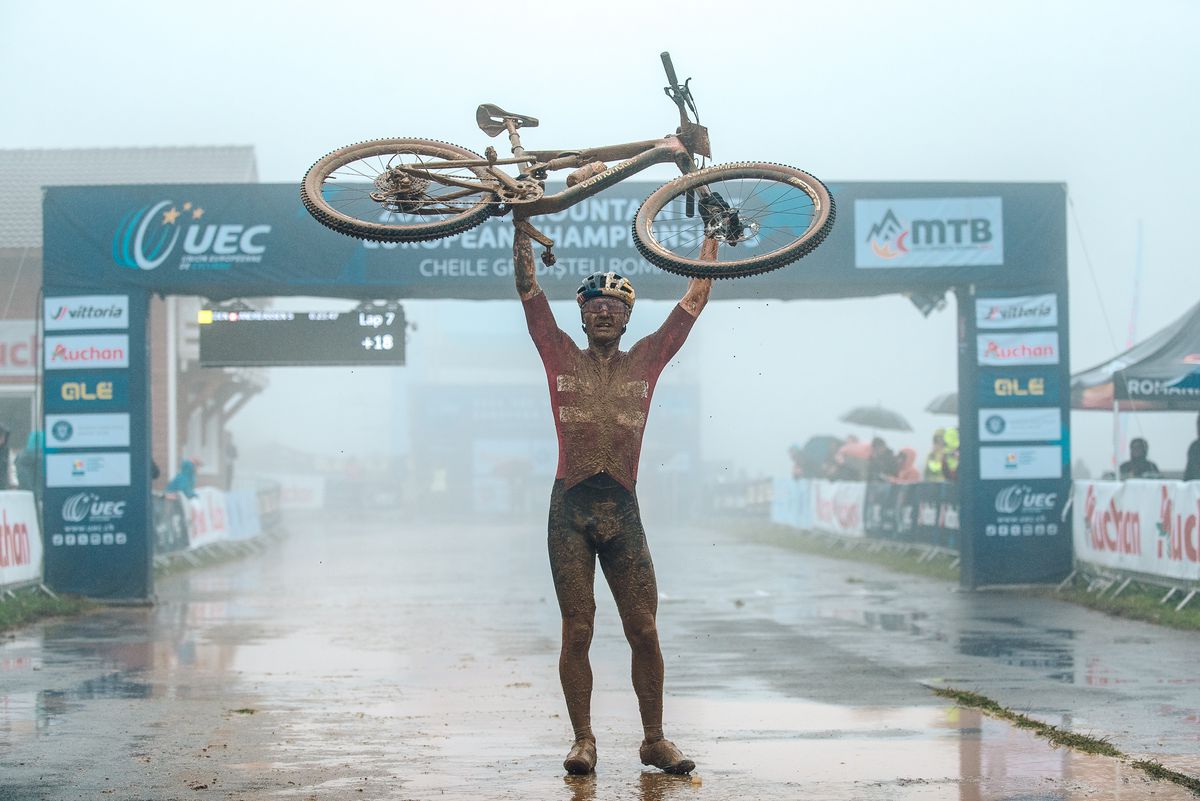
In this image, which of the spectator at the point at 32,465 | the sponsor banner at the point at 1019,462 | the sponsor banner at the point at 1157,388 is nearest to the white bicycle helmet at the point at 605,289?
the sponsor banner at the point at 1019,462

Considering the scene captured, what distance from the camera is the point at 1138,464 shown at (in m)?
20.3

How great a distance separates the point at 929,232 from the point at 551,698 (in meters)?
10.5

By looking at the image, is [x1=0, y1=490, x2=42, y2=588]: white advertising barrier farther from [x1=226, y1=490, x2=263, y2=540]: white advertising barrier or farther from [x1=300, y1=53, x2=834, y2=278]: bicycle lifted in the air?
[x1=226, y1=490, x2=263, y2=540]: white advertising barrier

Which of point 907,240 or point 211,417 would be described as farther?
point 211,417

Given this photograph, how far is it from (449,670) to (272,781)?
4740mm

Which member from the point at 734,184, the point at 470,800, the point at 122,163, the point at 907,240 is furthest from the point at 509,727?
the point at 122,163

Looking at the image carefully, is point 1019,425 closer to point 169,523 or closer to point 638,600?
point 638,600

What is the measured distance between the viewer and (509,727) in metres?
8.36

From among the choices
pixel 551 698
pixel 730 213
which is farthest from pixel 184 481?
pixel 730 213

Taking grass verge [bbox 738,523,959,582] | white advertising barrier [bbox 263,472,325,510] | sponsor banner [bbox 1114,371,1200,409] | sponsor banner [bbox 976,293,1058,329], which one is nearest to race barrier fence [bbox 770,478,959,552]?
grass verge [bbox 738,523,959,582]

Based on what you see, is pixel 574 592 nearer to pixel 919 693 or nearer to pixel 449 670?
pixel 919 693

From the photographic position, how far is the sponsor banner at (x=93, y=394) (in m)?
18.5

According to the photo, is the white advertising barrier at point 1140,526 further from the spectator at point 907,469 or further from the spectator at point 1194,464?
the spectator at point 907,469

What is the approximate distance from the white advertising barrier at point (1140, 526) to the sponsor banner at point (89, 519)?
36.5 feet
